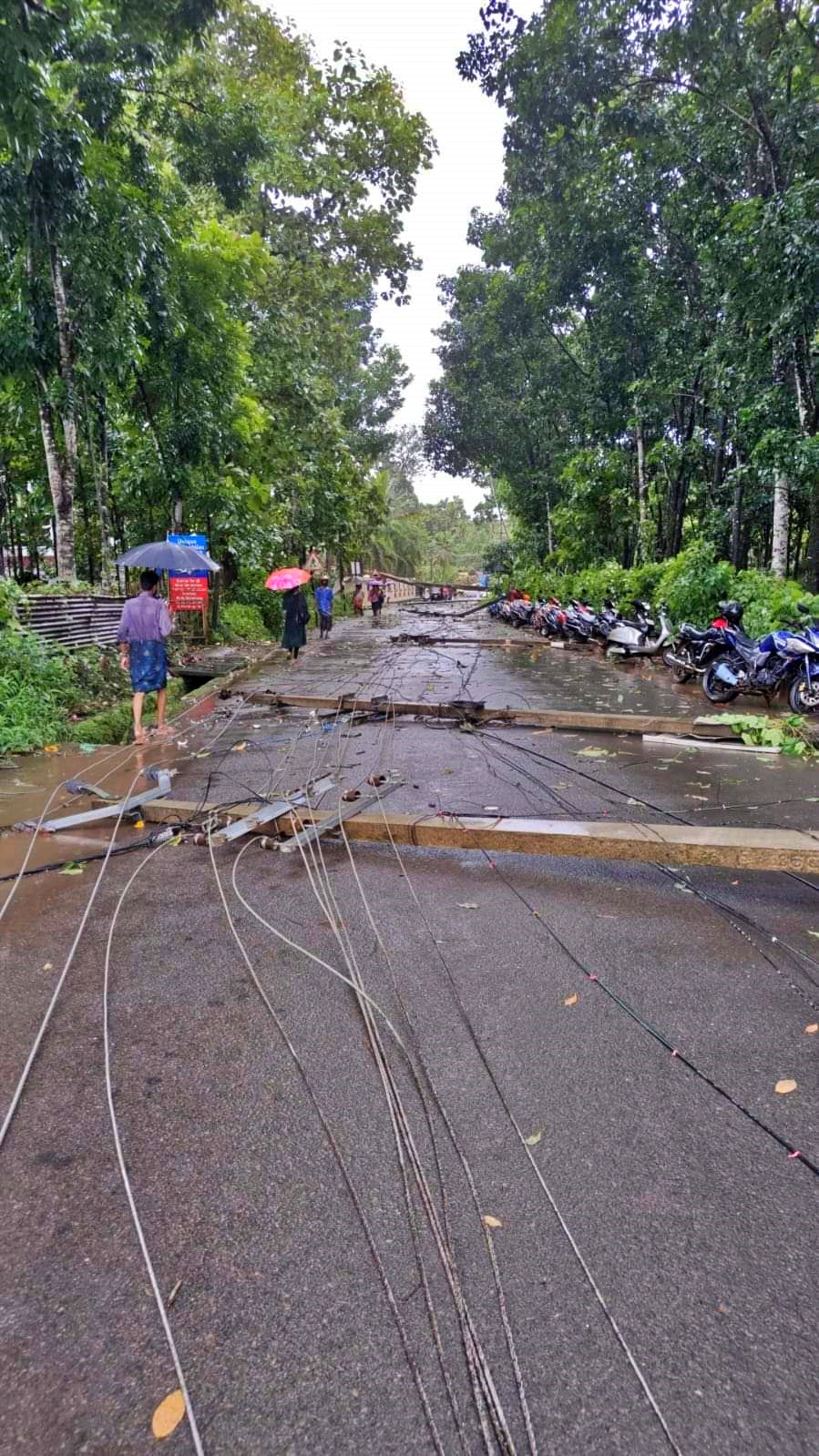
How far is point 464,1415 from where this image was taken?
154 centimetres

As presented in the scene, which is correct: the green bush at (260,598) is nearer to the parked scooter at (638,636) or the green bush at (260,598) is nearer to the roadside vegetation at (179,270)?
the roadside vegetation at (179,270)

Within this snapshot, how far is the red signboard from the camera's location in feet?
49.9

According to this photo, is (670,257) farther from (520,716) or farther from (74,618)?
(74,618)

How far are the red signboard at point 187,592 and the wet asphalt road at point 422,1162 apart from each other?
11.6 m

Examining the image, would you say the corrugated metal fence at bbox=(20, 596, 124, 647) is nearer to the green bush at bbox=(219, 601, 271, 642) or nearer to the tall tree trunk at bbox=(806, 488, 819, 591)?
the green bush at bbox=(219, 601, 271, 642)

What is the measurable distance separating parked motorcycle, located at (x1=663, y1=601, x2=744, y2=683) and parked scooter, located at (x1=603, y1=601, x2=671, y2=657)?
1709 mm

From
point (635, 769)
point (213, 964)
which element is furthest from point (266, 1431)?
point (635, 769)

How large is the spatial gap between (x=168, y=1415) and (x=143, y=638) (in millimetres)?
7218

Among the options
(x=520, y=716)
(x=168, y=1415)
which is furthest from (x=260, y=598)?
(x=168, y=1415)

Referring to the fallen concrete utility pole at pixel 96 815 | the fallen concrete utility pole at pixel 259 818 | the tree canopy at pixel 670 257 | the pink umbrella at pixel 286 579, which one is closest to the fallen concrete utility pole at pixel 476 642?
the tree canopy at pixel 670 257

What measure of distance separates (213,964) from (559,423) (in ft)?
88.8

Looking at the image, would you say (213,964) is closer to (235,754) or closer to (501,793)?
(501,793)

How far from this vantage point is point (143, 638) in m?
8.01

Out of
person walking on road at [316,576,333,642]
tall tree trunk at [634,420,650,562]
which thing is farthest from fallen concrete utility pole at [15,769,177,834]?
tall tree trunk at [634,420,650,562]
